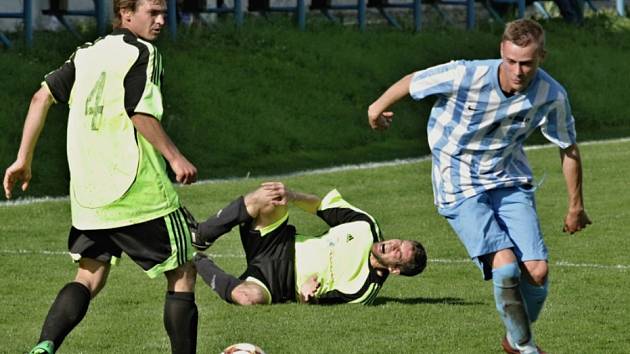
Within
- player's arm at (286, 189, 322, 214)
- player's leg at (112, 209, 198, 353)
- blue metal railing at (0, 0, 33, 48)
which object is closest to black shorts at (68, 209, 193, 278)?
player's leg at (112, 209, 198, 353)

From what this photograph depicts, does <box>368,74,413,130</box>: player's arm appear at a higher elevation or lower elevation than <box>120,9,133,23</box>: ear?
lower

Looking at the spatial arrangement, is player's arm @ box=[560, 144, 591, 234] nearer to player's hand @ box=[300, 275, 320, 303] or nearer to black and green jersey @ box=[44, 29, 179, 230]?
black and green jersey @ box=[44, 29, 179, 230]

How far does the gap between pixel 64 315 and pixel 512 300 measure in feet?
7.25

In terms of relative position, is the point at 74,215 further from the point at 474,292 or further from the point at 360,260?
the point at 474,292

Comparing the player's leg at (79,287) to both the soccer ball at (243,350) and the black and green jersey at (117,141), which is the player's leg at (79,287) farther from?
the soccer ball at (243,350)

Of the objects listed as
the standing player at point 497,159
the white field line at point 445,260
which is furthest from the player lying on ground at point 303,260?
the white field line at point 445,260

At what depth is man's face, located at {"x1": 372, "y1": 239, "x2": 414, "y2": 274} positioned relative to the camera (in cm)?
1014

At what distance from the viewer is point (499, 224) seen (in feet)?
27.3

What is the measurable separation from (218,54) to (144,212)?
1692 cm

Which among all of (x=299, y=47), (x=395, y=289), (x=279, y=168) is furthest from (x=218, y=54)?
(x=395, y=289)

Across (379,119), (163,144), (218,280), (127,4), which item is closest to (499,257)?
(379,119)

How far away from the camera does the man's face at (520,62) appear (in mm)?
7785

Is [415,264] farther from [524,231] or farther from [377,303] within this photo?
[524,231]

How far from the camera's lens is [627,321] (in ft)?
32.1
